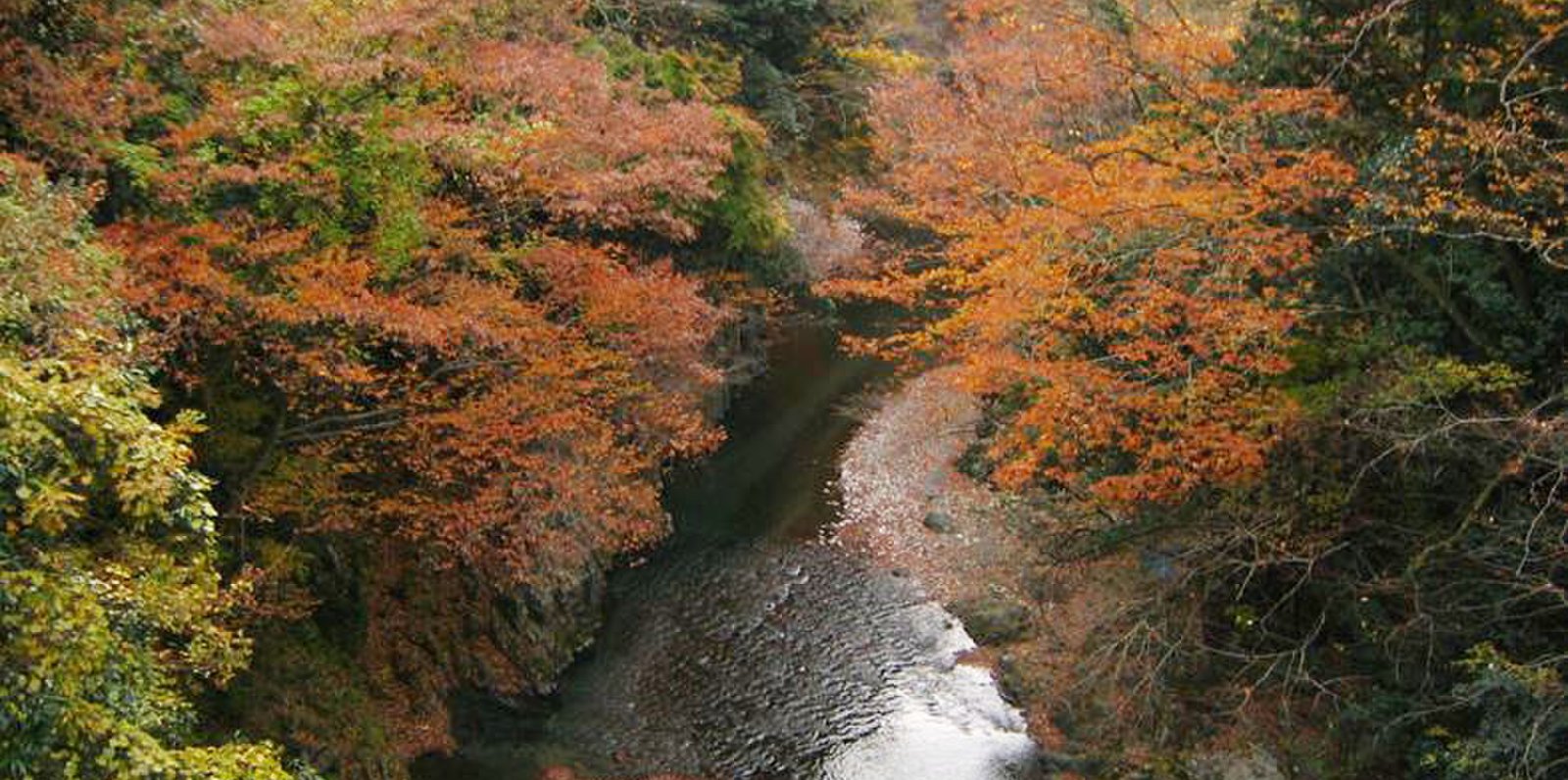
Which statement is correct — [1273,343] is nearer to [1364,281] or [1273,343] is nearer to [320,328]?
[1364,281]

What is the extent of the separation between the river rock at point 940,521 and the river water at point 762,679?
1947 mm

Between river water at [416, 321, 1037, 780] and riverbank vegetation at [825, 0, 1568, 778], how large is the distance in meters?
1.89

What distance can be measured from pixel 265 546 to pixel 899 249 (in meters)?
24.3

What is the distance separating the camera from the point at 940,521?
809 inches

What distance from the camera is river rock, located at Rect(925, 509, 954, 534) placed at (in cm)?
2036

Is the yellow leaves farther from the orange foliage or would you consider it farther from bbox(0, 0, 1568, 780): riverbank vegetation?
the orange foliage

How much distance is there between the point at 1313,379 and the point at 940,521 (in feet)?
33.0

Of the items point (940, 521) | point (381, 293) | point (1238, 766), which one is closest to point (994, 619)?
point (940, 521)

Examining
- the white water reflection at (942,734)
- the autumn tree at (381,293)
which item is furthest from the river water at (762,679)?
the autumn tree at (381,293)

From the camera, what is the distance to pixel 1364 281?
11.6 m

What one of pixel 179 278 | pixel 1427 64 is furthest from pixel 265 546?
pixel 1427 64

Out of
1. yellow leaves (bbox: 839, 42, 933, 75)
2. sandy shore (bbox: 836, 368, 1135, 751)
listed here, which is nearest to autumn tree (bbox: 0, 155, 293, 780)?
sandy shore (bbox: 836, 368, 1135, 751)

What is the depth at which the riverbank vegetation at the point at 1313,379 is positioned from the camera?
941 cm

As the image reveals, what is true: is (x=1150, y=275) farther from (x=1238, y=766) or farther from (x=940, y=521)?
(x=940, y=521)
